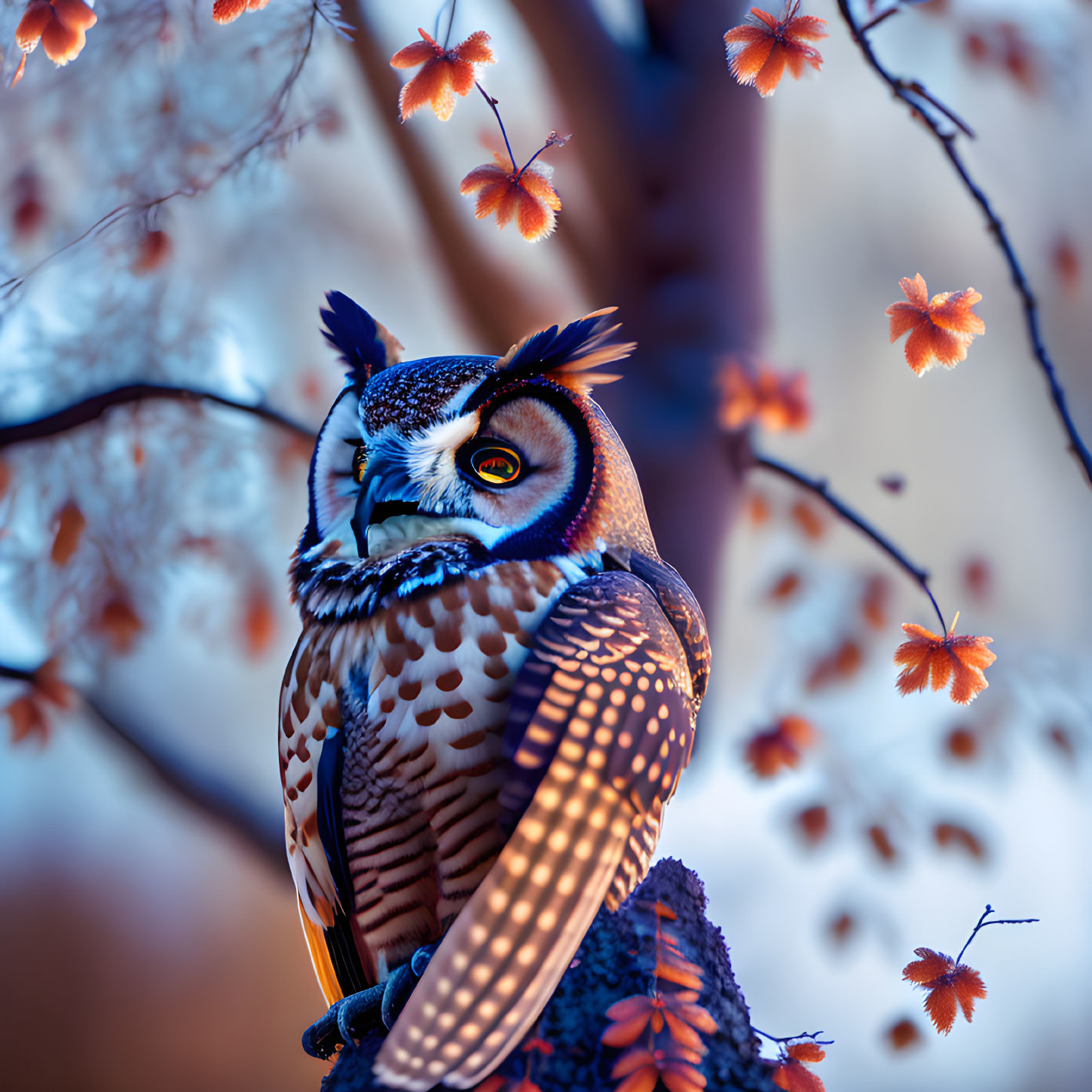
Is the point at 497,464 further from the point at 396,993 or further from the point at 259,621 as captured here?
the point at 259,621

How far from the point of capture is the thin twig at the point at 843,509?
101 centimetres

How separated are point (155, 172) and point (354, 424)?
852mm

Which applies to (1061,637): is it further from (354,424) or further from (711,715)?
(354,424)

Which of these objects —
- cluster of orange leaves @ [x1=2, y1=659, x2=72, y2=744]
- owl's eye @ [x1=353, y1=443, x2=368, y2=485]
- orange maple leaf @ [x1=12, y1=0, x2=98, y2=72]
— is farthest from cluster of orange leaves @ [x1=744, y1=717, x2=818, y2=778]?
orange maple leaf @ [x1=12, y1=0, x2=98, y2=72]

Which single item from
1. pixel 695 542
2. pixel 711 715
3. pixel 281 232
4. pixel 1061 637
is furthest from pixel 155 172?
pixel 1061 637

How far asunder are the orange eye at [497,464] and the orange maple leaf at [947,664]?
1.32ft

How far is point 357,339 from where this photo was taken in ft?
2.60

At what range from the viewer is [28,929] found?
141 centimetres

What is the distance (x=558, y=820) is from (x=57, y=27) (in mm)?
890

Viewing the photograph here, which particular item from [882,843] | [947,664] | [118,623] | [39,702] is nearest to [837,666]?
[882,843]

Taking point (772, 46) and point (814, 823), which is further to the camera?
point (814, 823)

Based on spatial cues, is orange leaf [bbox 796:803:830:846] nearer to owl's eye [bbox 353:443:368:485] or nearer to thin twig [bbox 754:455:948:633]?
thin twig [bbox 754:455:948:633]

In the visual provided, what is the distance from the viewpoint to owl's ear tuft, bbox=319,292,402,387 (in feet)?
2.58

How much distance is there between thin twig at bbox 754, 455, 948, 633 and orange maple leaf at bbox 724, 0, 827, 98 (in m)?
0.50
